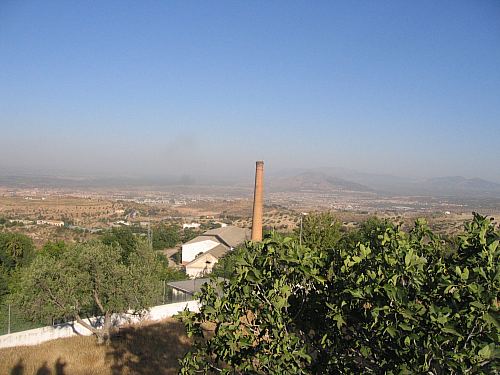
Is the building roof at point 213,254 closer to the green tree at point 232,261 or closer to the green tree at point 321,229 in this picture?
the green tree at point 321,229

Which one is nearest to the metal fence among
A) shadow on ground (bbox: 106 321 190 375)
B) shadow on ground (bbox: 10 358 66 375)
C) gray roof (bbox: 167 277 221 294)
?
shadow on ground (bbox: 106 321 190 375)

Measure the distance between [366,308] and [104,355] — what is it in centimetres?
1585

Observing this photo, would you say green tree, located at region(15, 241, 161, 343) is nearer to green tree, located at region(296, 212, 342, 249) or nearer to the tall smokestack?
the tall smokestack

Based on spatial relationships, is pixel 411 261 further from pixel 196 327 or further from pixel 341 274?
pixel 196 327

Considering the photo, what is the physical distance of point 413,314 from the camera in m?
4.39

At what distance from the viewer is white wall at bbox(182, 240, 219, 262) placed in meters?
47.9

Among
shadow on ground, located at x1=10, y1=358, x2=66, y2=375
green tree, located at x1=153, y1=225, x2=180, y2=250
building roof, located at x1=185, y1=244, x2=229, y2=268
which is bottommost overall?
green tree, located at x1=153, y1=225, x2=180, y2=250

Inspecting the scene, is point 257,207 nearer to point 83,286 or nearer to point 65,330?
point 83,286

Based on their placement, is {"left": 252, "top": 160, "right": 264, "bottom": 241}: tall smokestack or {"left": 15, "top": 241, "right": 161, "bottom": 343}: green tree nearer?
{"left": 15, "top": 241, "right": 161, "bottom": 343}: green tree

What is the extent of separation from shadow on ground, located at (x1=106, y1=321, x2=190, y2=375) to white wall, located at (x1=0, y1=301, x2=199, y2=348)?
756mm

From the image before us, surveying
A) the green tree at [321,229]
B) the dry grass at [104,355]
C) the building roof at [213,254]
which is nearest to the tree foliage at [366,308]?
the dry grass at [104,355]

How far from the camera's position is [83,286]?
61.1 feet

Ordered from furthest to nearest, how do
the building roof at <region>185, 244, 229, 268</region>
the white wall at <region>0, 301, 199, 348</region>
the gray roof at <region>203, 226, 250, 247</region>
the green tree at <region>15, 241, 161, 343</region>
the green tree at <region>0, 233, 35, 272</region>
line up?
the gray roof at <region>203, 226, 250, 247</region> → the building roof at <region>185, 244, 229, 268</region> → the green tree at <region>0, 233, 35, 272</region> → the white wall at <region>0, 301, 199, 348</region> → the green tree at <region>15, 241, 161, 343</region>

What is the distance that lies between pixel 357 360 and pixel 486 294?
216 centimetres
